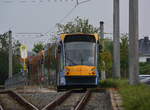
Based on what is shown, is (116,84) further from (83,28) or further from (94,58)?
(83,28)

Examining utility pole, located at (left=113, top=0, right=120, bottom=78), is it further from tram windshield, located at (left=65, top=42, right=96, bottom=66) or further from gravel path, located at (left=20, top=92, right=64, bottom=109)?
gravel path, located at (left=20, top=92, right=64, bottom=109)

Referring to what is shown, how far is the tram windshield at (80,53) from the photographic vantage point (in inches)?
1046

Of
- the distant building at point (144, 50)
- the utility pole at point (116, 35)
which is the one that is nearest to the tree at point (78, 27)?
the utility pole at point (116, 35)

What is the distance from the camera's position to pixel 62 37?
27.3 meters

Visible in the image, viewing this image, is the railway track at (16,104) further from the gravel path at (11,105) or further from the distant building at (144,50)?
the distant building at (144,50)

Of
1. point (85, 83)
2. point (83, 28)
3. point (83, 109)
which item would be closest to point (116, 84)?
point (85, 83)

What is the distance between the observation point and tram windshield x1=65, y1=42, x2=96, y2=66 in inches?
1046

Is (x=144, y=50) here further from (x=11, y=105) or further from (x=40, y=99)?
(x=11, y=105)

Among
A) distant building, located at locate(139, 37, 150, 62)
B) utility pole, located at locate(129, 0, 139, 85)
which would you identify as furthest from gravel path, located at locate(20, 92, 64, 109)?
distant building, located at locate(139, 37, 150, 62)

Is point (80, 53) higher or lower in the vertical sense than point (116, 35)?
lower

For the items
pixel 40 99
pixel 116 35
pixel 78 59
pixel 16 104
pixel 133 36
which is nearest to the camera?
pixel 16 104

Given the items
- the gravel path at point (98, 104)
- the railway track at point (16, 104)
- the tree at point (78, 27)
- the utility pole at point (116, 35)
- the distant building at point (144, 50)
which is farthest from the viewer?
the distant building at point (144, 50)

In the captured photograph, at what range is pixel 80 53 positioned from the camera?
86.8 ft

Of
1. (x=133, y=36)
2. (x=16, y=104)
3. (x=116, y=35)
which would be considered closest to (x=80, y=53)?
(x=133, y=36)
